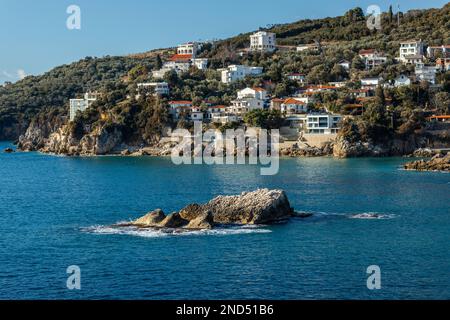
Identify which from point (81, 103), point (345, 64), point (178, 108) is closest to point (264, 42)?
point (345, 64)

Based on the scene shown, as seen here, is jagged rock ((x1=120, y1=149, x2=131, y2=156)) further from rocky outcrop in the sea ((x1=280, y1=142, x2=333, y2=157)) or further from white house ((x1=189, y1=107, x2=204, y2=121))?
rocky outcrop in the sea ((x1=280, y1=142, x2=333, y2=157))

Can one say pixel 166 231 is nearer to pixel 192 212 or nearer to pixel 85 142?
pixel 192 212

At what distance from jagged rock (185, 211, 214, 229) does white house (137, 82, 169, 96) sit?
5274cm

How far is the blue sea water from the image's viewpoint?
63.9 feet

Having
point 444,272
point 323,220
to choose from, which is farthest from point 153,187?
point 444,272

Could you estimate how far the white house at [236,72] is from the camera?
3430 inches

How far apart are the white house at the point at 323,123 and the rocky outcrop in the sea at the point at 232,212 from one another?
36948mm

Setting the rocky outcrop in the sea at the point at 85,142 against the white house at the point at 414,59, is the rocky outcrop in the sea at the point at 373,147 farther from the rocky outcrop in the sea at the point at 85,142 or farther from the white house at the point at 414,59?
the rocky outcrop in the sea at the point at 85,142

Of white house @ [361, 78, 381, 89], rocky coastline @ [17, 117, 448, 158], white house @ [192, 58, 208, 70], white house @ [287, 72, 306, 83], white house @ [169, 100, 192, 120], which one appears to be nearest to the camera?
rocky coastline @ [17, 117, 448, 158]

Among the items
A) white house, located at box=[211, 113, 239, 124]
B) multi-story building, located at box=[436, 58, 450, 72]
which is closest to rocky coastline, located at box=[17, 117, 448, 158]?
white house, located at box=[211, 113, 239, 124]

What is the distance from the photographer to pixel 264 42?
341 feet

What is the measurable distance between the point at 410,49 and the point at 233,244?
69.0m

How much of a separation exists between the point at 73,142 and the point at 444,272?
60.9m

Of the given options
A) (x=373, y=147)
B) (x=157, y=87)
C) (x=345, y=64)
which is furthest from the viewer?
(x=345, y=64)
